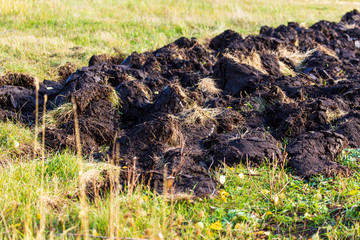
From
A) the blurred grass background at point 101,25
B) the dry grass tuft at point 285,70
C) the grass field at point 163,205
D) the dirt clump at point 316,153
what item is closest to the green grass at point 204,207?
the grass field at point 163,205

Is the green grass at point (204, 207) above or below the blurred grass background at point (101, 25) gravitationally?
below

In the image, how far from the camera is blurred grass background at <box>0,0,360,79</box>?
23.5ft

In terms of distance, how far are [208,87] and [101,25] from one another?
4.99 meters

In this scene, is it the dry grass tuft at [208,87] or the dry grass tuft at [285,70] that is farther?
the dry grass tuft at [285,70]

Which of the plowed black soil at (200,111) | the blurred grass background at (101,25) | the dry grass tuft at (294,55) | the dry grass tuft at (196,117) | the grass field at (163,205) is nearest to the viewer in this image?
the grass field at (163,205)

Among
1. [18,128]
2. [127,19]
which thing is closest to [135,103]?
[18,128]

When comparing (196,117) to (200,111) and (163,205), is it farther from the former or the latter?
(163,205)

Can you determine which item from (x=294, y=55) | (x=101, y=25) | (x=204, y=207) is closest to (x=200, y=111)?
(x=204, y=207)

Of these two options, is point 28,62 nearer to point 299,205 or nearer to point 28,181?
point 28,181

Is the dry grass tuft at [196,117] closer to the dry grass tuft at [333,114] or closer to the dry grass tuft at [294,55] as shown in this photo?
the dry grass tuft at [333,114]

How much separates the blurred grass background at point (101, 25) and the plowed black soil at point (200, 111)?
78cm

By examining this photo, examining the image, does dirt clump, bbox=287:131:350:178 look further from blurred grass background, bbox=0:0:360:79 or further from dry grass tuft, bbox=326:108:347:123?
blurred grass background, bbox=0:0:360:79

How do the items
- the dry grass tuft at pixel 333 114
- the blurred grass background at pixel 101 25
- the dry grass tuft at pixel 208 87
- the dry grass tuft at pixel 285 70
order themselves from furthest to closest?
the blurred grass background at pixel 101 25, the dry grass tuft at pixel 285 70, the dry grass tuft at pixel 208 87, the dry grass tuft at pixel 333 114

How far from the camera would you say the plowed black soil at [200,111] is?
3.69 metres
